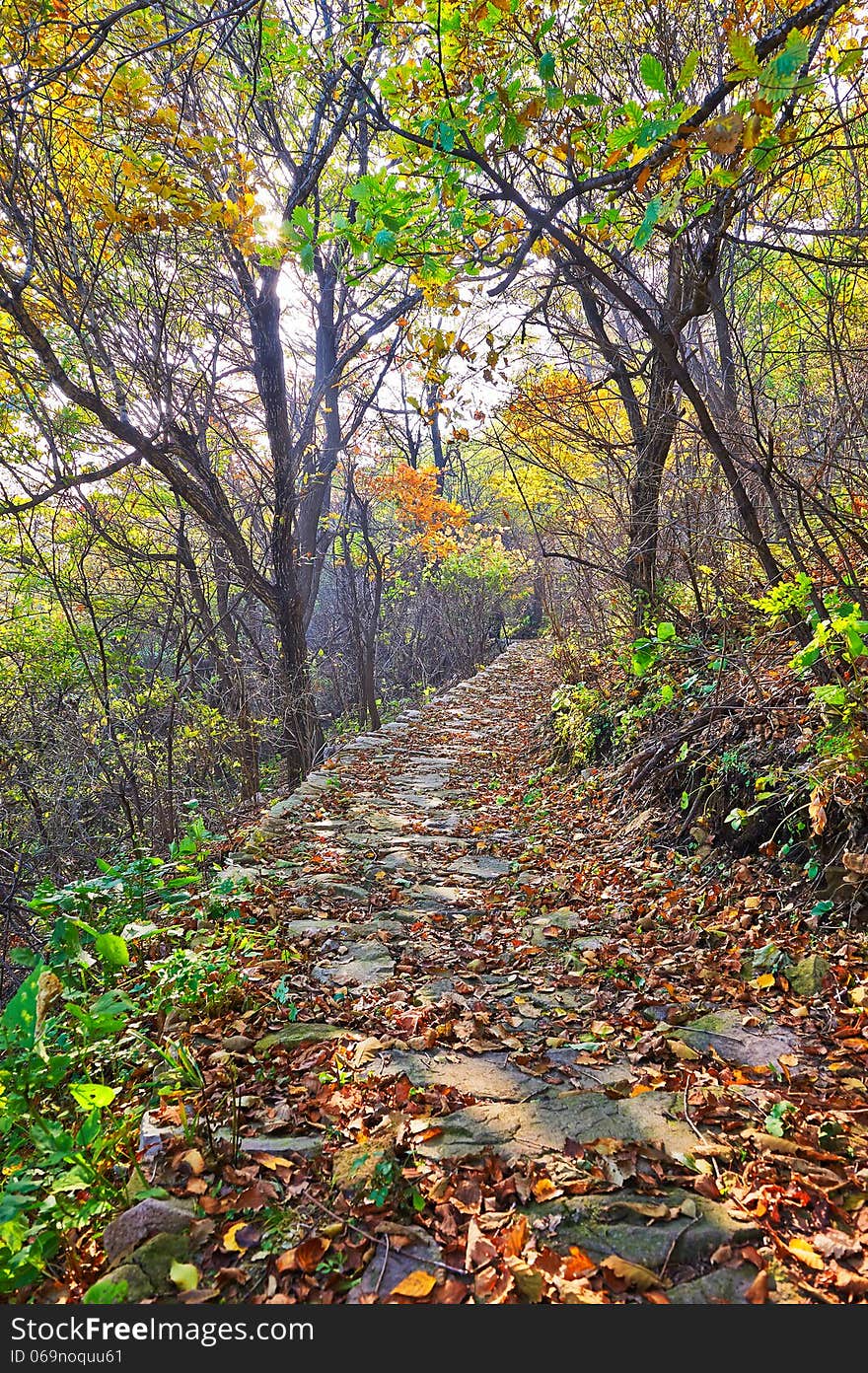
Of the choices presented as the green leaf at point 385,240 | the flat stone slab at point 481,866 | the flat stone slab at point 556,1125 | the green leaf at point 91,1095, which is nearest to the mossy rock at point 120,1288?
the green leaf at point 91,1095

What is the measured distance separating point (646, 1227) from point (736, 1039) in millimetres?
907

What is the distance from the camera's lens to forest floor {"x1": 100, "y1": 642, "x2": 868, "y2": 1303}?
1.55 meters

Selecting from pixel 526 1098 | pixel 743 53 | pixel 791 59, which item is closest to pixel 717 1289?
pixel 526 1098

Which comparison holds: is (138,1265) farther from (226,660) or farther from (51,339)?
(51,339)

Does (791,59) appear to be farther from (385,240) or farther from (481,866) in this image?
(481,866)

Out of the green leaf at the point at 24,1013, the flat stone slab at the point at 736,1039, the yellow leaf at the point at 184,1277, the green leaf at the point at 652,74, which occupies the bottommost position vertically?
the flat stone slab at the point at 736,1039

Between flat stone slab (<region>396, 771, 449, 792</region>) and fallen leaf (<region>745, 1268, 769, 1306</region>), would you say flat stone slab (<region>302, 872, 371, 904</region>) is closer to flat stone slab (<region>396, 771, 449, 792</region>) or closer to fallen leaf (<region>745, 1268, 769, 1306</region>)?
flat stone slab (<region>396, 771, 449, 792</region>)

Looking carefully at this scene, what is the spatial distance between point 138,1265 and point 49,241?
218 inches

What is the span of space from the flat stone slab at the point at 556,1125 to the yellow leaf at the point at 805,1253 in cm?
33

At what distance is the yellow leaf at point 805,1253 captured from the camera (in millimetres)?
1468

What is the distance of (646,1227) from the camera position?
1.61 meters

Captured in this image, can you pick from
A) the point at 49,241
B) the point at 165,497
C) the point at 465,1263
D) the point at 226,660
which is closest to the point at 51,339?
the point at 49,241

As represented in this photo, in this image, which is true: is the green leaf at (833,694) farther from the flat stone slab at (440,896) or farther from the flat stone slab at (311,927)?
the flat stone slab at (311,927)

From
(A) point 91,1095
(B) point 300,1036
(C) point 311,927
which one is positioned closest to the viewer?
(A) point 91,1095
